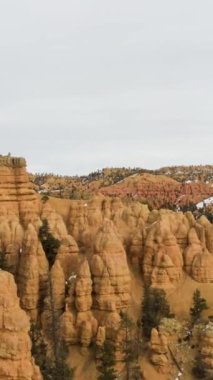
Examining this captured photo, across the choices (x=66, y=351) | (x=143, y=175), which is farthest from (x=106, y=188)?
(x=66, y=351)

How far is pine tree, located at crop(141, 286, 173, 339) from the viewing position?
35625 millimetres

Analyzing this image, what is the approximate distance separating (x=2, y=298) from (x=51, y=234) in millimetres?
17649

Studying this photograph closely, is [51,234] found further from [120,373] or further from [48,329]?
[120,373]

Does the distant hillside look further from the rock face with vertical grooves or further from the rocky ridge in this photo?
the rock face with vertical grooves

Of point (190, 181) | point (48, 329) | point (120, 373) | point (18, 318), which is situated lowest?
point (120, 373)

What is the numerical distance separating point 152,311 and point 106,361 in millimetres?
5579

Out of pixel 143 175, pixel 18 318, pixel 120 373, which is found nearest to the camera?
pixel 18 318

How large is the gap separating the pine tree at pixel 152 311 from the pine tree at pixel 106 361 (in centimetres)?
354

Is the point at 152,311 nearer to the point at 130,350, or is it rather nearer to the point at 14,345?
the point at 130,350

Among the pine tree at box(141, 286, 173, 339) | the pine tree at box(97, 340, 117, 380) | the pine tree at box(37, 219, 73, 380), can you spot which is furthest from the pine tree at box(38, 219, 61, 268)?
the pine tree at box(97, 340, 117, 380)

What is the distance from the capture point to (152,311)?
35719 mm

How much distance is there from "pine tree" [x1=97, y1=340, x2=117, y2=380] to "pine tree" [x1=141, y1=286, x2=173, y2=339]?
3.54 metres

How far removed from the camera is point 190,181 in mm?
162875

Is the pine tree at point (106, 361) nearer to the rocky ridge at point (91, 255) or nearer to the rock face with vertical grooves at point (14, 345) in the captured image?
the rocky ridge at point (91, 255)
